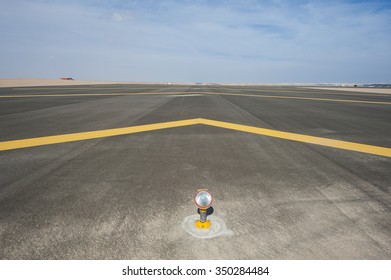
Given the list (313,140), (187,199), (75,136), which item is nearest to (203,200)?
(187,199)

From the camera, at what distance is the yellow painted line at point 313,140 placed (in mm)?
4485

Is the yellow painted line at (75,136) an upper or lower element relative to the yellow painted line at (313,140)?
lower

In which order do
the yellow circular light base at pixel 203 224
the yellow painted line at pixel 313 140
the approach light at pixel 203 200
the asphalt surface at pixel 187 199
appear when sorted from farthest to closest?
the yellow painted line at pixel 313 140 → the yellow circular light base at pixel 203 224 → the approach light at pixel 203 200 → the asphalt surface at pixel 187 199

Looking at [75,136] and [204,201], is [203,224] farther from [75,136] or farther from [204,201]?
[75,136]

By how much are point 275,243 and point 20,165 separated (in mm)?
3827

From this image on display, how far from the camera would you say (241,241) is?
1.87 m

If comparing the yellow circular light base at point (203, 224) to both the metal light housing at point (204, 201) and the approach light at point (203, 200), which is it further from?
the metal light housing at point (204, 201)

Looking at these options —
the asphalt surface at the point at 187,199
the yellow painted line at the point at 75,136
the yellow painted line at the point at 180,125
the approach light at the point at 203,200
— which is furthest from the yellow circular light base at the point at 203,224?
the yellow painted line at the point at 75,136

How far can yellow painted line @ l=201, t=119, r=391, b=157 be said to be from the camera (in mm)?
4485

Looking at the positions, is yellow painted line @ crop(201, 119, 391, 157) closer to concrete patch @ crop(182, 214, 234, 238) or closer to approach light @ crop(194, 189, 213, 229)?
concrete patch @ crop(182, 214, 234, 238)

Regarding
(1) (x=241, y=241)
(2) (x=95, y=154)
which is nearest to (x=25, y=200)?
(2) (x=95, y=154)

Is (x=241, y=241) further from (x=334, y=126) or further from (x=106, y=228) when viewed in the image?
(x=334, y=126)

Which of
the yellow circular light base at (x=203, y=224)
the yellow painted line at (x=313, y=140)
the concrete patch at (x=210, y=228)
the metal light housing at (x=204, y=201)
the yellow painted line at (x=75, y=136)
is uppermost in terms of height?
the metal light housing at (x=204, y=201)

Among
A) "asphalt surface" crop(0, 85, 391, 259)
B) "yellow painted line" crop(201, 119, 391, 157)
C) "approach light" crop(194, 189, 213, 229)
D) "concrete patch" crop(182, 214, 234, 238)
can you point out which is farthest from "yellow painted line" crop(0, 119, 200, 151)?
"approach light" crop(194, 189, 213, 229)
